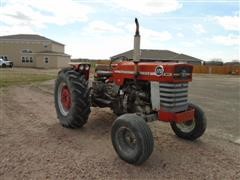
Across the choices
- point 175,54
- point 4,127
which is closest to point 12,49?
point 175,54

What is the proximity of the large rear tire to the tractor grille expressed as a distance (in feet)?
5.82

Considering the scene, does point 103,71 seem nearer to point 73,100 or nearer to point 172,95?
point 73,100

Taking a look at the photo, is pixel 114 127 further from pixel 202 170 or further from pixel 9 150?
pixel 9 150

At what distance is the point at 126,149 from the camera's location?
4.81 m

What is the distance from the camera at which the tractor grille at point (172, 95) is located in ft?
16.5

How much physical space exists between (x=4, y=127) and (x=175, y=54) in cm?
5180

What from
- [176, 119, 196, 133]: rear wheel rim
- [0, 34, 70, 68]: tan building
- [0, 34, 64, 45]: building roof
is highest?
[0, 34, 64, 45]: building roof

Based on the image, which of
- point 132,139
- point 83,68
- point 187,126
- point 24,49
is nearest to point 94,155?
point 132,139

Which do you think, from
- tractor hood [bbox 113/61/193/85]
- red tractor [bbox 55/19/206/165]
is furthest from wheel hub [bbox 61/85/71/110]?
tractor hood [bbox 113/61/193/85]

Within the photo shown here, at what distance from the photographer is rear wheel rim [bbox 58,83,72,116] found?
680cm

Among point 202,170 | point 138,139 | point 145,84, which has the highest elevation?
point 145,84

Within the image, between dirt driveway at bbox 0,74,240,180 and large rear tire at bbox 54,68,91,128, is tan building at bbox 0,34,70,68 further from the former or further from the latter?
dirt driveway at bbox 0,74,240,180

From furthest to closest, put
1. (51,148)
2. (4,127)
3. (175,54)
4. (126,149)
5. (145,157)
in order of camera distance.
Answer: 1. (175,54)
2. (4,127)
3. (51,148)
4. (126,149)
5. (145,157)

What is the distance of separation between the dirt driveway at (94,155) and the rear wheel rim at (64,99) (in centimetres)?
38
